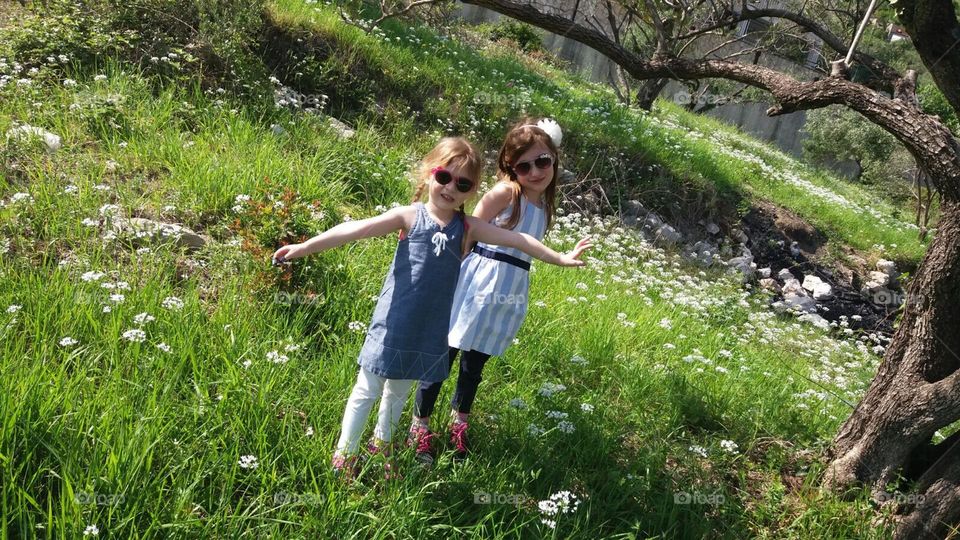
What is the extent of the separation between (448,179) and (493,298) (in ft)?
2.39

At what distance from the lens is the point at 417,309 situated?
2.81 metres

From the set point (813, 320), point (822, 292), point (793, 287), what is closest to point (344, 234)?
point (813, 320)

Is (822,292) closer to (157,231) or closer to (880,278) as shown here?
(880,278)

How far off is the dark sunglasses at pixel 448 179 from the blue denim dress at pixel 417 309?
0.16 metres

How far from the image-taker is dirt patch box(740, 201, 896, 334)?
9.95 m

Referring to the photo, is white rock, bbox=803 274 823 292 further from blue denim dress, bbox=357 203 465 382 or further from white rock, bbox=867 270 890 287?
blue denim dress, bbox=357 203 465 382

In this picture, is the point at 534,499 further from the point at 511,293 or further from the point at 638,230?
the point at 638,230

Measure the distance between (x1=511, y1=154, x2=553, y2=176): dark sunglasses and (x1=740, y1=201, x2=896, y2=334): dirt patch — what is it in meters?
7.78

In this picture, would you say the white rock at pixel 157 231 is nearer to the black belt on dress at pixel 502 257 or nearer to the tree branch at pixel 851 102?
the black belt on dress at pixel 502 257

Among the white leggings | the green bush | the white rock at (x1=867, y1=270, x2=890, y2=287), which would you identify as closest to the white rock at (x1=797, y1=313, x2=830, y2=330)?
the white rock at (x1=867, y1=270, x2=890, y2=287)

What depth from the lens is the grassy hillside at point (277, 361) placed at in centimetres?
252

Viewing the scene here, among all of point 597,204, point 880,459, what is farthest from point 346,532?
point 597,204

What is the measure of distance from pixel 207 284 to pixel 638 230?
628cm

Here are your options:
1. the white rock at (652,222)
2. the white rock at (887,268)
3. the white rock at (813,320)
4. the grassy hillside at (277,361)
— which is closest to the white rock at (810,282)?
the white rock at (887,268)
